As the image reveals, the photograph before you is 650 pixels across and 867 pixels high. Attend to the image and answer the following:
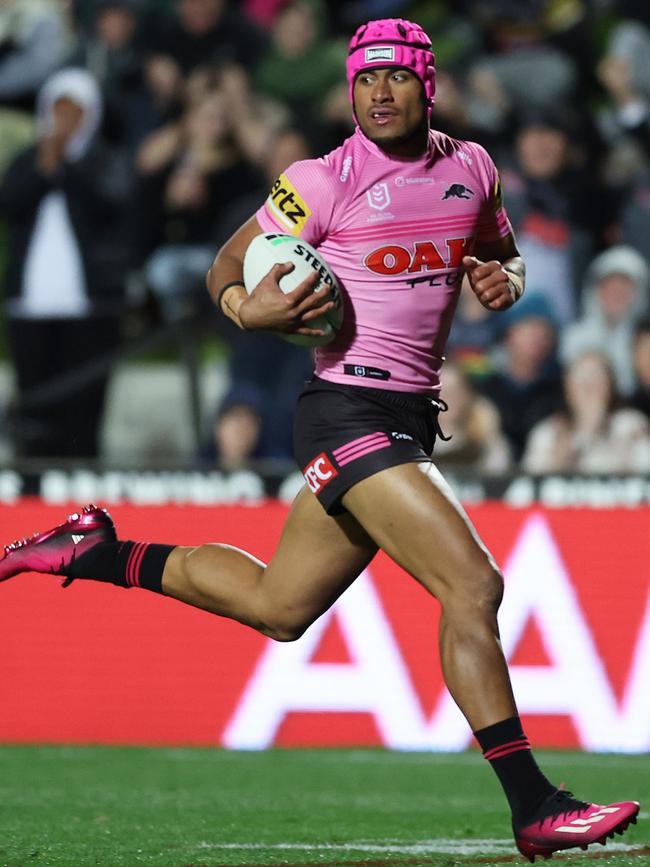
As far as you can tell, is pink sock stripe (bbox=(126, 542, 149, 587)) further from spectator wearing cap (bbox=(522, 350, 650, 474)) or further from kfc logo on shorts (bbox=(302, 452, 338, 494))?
spectator wearing cap (bbox=(522, 350, 650, 474))

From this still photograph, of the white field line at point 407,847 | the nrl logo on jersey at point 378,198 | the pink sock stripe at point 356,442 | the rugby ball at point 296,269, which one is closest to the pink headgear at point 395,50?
the nrl logo on jersey at point 378,198

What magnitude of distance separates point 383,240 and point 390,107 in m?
0.40

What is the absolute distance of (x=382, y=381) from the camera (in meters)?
5.39

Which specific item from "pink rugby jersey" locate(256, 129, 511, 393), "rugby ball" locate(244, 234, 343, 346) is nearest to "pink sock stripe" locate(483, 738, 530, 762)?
"pink rugby jersey" locate(256, 129, 511, 393)

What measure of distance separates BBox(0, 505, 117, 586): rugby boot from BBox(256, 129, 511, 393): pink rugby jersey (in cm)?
119

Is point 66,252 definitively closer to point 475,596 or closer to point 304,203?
point 304,203

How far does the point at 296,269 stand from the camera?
515 centimetres

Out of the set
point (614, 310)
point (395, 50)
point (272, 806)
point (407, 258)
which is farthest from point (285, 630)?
point (614, 310)

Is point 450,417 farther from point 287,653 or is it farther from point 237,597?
point 237,597

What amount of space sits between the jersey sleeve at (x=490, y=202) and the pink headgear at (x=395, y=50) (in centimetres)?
31

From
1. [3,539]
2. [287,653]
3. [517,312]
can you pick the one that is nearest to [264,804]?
[287,653]

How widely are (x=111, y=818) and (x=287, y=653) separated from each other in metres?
2.87

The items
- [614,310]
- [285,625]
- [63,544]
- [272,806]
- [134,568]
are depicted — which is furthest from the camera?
[614,310]

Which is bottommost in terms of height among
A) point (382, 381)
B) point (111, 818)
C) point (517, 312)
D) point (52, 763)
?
point (52, 763)
